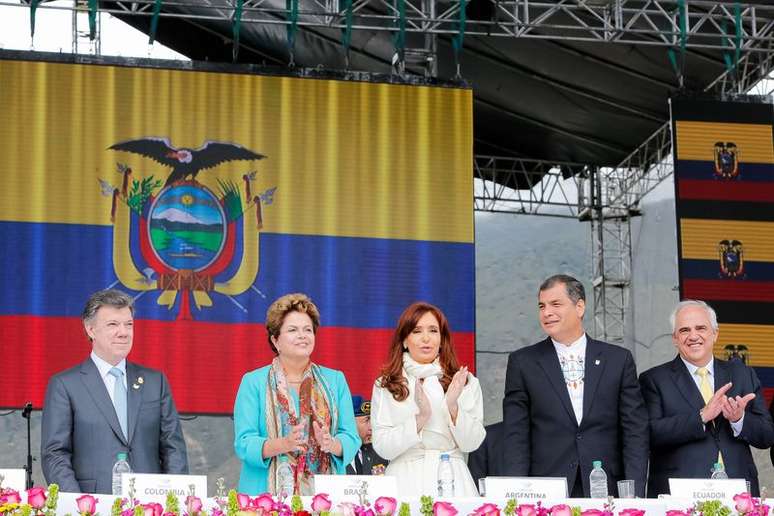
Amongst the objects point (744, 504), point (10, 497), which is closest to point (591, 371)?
point (744, 504)

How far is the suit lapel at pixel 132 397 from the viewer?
3947 mm

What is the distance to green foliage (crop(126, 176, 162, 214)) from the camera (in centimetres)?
853

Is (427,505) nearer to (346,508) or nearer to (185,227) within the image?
(346,508)

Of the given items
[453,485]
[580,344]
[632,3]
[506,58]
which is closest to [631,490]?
[453,485]

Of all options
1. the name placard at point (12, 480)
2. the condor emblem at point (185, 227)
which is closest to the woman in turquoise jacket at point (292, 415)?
the name placard at point (12, 480)

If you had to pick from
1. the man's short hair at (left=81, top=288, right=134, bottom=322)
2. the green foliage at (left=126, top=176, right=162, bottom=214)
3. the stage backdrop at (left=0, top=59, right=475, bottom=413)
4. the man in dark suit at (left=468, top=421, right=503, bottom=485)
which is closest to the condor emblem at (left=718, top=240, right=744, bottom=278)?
the stage backdrop at (left=0, top=59, right=475, bottom=413)

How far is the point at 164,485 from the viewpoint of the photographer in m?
2.99

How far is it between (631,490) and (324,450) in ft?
3.23

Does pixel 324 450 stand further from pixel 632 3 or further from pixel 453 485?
pixel 632 3

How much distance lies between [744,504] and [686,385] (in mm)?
1333

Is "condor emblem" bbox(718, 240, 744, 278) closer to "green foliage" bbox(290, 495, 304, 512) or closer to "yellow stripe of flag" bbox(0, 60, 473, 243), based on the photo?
"yellow stripe of flag" bbox(0, 60, 473, 243)

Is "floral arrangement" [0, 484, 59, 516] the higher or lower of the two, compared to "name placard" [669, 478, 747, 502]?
higher

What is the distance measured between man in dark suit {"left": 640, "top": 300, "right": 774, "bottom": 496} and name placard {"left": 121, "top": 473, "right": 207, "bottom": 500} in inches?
70.3

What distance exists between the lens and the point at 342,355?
8.53 meters
